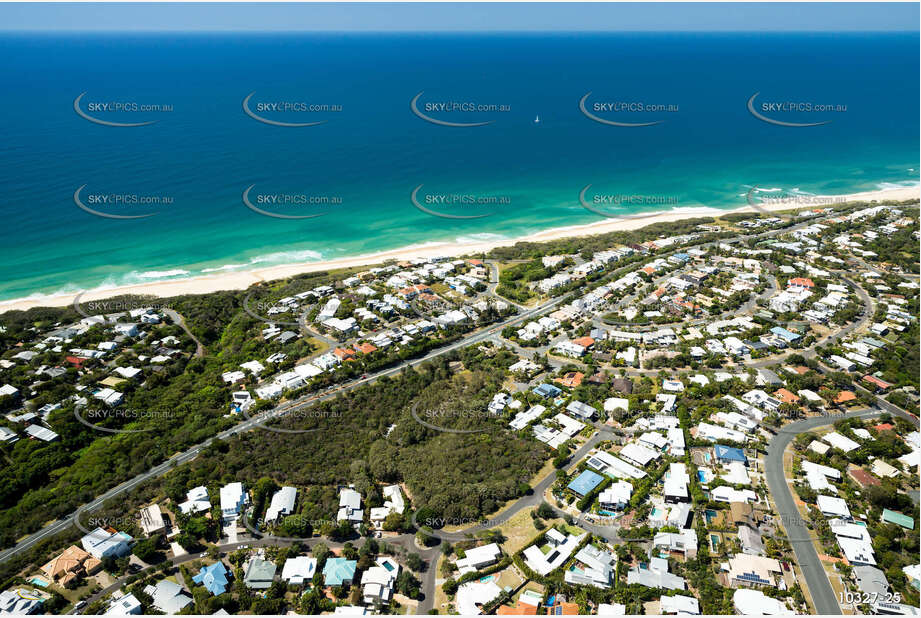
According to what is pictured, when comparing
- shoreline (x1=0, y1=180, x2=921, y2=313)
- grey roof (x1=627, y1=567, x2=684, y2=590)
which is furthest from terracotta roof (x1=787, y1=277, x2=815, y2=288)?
grey roof (x1=627, y1=567, x2=684, y2=590)

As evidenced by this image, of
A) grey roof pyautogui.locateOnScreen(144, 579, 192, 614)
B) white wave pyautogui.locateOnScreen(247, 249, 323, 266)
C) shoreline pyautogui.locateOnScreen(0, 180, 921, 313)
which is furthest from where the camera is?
white wave pyautogui.locateOnScreen(247, 249, 323, 266)

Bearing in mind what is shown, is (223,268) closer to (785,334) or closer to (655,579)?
(655,579)

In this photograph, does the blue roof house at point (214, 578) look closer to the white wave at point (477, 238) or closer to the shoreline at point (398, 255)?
the shoreline at point (398, 255)

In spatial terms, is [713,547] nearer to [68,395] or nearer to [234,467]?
[234,467]
